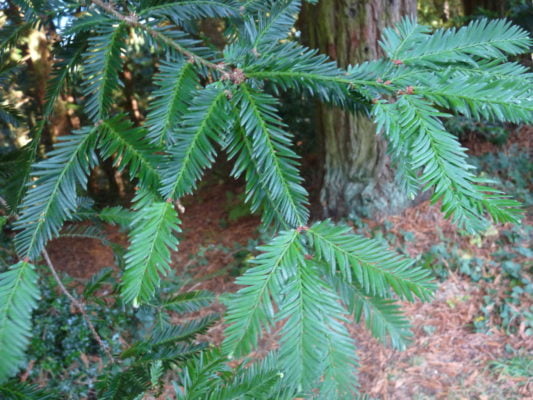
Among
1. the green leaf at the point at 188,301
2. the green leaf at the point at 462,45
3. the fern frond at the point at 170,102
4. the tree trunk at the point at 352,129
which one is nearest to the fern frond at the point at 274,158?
the fern frond at the point at 170,102

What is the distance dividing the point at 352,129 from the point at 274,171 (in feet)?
8.20

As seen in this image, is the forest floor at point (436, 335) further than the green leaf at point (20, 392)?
Yes

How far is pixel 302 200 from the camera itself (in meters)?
0.65

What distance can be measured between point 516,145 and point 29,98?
5.65m

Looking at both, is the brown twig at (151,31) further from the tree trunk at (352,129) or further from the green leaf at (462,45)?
the tree trunk at (352,129)

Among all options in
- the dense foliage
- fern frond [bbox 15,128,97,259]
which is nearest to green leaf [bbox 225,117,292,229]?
the dense foliage

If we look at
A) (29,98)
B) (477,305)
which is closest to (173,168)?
(477,305)

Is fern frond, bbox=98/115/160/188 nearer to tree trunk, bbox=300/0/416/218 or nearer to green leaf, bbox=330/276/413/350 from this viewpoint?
green leaf, bbox=330/276/413/350

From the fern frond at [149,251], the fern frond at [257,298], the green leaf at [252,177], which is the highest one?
the green leaf at [252,177]

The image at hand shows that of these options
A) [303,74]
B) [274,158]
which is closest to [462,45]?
[303,74]

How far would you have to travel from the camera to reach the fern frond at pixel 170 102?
717mm

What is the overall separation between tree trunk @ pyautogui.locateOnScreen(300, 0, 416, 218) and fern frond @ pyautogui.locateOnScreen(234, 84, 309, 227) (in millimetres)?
1938

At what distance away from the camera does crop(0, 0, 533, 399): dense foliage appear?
1.86 feet

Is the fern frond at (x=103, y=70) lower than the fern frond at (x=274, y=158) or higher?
higher
